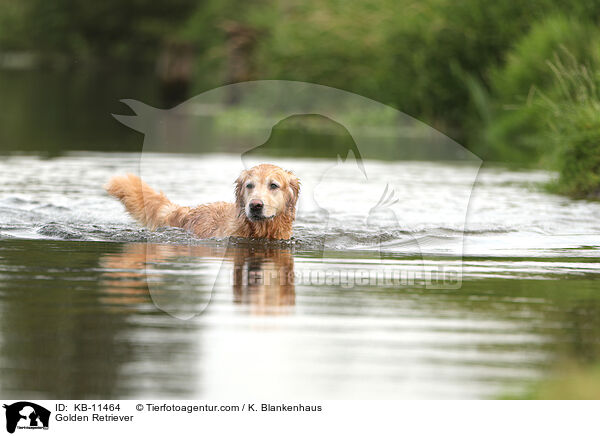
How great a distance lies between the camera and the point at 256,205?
9258 mm

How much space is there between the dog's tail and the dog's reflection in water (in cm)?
108

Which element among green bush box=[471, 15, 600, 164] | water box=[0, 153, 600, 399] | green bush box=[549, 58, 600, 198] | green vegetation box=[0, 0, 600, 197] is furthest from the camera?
green bush box=[471, 15, 600, 164]

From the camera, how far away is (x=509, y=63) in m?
23.3

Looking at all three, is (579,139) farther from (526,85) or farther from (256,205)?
(526,85)

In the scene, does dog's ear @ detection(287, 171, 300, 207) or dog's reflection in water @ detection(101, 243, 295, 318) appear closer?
dog's reflection in water @ detection(101, 243, 295, 318)

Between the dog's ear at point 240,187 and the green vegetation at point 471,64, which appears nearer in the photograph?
the dog's ear at point 240,187

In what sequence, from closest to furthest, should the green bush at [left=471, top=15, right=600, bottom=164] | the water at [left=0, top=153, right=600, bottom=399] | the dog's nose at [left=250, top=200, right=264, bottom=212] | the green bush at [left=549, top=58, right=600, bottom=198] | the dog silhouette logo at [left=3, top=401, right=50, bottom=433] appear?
the dog silhouette logo at [left=3, top=401, right=50, bottom=433]
the water at [left=0, top=153, right=600, bottom=399]
the dog's nose at [left=250, top=200, right=264, bottom=212]
the green bush at [left=549, top=58, right=600, bottom=198]
the green bush at [left=471, top=15, right=600, bottom=164]

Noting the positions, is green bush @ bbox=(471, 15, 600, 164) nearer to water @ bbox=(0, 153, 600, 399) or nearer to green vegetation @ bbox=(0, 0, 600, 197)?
green vegetation @ bbox=(0, 0, 600, 197)

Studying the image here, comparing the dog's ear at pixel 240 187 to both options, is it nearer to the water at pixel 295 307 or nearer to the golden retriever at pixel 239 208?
the golden retriever at pixel 239 208

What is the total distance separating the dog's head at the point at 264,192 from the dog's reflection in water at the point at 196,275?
0.33 m

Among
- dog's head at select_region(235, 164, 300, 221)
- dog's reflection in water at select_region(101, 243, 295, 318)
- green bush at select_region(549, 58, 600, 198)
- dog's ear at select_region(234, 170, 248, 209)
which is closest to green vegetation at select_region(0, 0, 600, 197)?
green bush at select_region(549, 58, 600, 198)

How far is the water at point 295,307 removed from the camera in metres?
5.11

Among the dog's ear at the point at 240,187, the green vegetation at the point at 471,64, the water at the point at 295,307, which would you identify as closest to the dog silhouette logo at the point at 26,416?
the water at the point at 295,307

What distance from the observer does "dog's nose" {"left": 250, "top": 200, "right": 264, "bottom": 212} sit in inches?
364
